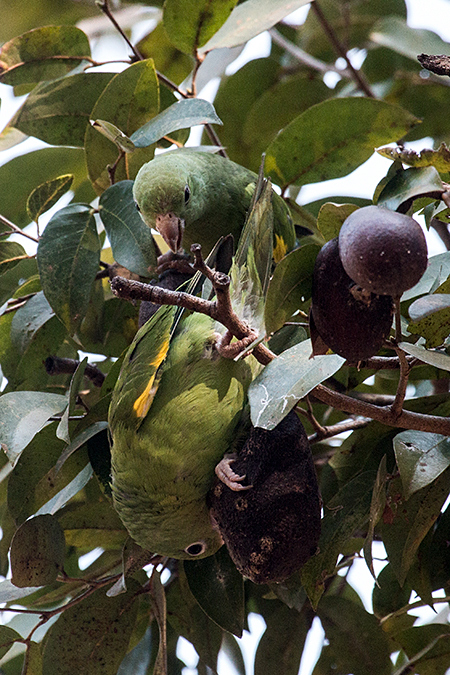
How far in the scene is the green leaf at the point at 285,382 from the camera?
1071 mm

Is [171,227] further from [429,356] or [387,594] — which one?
[387,594]

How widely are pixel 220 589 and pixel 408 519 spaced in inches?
15.5

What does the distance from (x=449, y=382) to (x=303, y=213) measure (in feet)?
1.92

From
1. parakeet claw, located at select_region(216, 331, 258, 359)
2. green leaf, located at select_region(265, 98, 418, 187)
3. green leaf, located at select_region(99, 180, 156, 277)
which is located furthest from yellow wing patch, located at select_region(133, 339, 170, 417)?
green leaf, located at select_region(265, 98, 418, 187)

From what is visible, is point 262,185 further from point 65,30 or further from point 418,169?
point 65,30

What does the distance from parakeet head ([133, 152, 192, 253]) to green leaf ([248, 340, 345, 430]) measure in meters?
0.63

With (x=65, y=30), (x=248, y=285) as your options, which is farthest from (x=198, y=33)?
(x=248, y=285)

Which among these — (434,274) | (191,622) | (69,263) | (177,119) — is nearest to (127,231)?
(69,263)

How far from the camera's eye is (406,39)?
2.18 metres

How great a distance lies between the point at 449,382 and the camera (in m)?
1.82

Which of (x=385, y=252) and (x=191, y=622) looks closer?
(x=385, y=252)

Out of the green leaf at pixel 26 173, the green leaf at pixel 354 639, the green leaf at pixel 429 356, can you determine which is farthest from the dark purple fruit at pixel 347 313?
the green leaf at pixel 26 173

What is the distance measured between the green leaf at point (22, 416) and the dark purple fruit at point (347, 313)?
589mm

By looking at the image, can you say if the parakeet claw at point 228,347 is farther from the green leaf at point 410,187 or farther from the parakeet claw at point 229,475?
the green leaf at point 410,187
